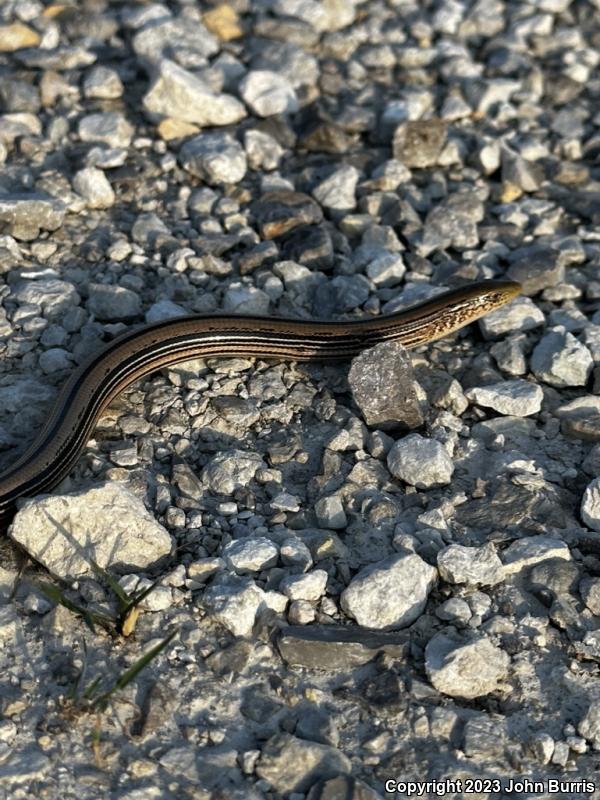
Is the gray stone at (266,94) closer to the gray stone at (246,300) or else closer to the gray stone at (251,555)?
the gray stone at (246,300)

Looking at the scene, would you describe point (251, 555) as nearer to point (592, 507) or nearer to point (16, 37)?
point (592, 507)

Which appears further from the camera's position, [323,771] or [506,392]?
[506,392]

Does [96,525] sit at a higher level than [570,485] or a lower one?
higher

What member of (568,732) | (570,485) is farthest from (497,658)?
(570,485)

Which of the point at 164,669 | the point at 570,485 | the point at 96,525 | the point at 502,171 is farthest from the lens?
the point at 502,171

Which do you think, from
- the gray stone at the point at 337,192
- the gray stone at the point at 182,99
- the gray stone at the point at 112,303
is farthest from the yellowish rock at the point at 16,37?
the gray stone at the point at 112,303

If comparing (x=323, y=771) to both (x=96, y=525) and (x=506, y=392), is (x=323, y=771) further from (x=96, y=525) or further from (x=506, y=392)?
(x=506, y=392)

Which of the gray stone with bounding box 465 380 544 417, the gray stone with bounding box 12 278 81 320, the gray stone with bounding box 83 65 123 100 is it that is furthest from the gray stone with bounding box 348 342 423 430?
the gray stone with bounding box 83 65 123 100
